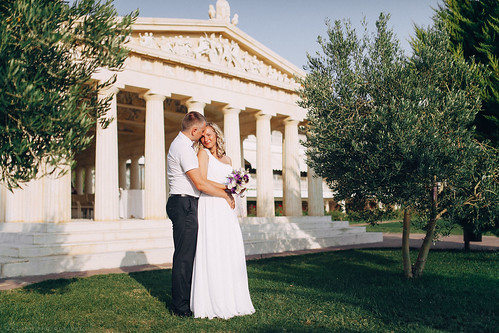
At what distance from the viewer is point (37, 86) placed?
576 cm

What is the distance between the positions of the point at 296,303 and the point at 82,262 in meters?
7.92

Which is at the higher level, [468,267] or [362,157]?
[362,157]

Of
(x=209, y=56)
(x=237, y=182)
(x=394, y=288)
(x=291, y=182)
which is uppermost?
(x=209, y=56)

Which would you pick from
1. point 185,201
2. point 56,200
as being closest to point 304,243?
point 56,200

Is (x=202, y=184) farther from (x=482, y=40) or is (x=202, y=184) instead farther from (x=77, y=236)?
(x=482, y=40)

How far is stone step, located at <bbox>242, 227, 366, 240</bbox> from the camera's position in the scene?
17.6m

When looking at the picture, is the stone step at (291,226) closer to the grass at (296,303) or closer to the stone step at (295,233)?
the stone step at (295,233)

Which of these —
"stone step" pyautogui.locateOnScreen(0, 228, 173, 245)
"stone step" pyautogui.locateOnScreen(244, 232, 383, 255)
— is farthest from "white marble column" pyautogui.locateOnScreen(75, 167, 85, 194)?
"stone step" pyautogui.locateOnScreen(244, 232, 383, 255)

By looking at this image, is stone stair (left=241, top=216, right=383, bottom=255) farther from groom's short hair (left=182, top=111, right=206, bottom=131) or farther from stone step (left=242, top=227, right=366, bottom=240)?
groom's short hair (left=182, top=111, right=206, bottom=131)

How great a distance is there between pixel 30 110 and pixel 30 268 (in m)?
7.98

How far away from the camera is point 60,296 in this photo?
794 cm

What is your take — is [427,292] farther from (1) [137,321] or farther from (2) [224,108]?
(2) [224,108]

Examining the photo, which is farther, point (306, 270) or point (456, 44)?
point (456, 44)

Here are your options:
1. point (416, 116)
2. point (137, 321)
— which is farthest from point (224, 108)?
point (137, 321)
